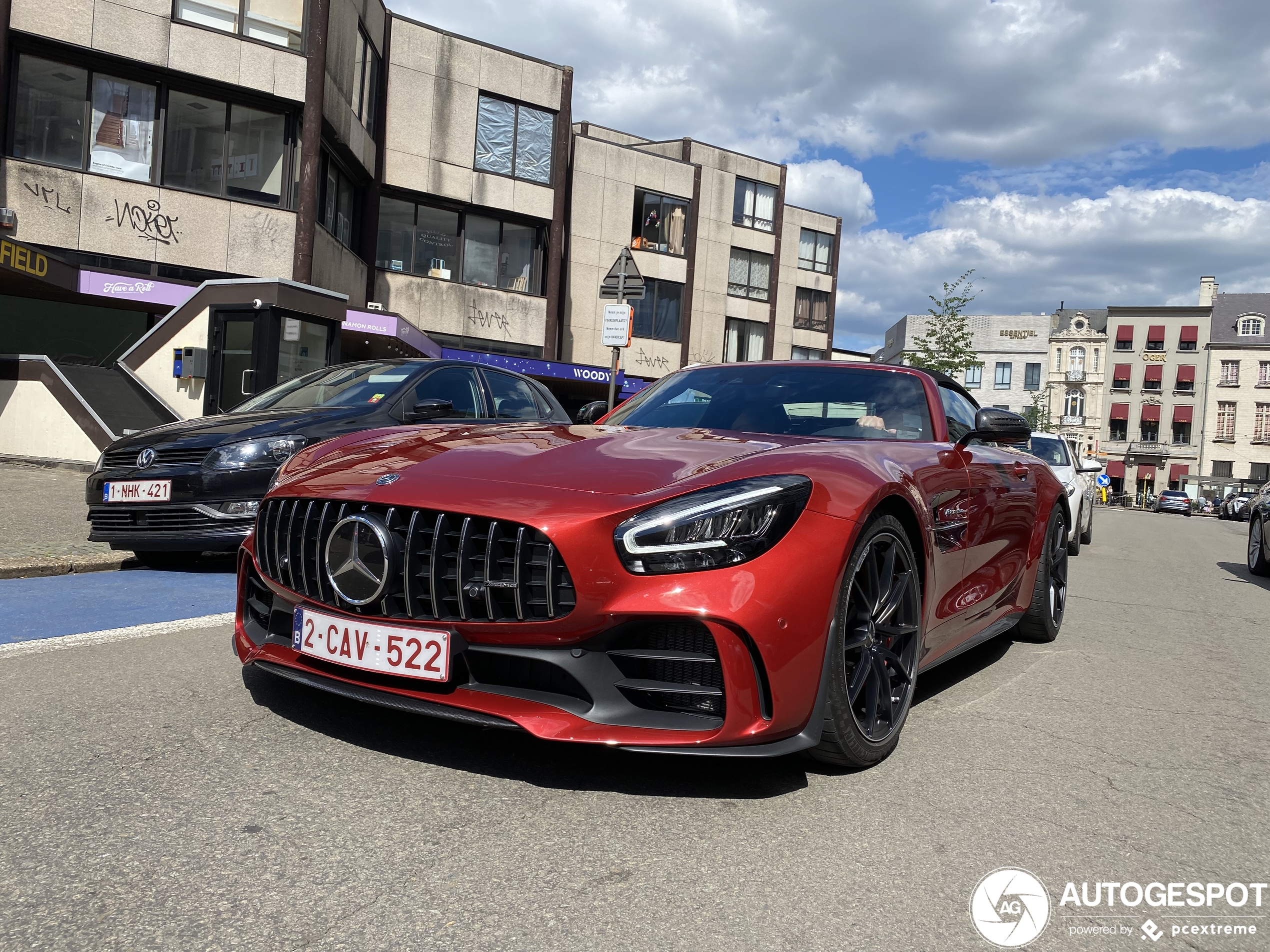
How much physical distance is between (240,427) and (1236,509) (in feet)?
179

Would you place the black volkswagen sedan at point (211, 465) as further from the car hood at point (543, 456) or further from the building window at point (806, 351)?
the building window at point (806, 351)

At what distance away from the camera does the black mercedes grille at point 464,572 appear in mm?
2533

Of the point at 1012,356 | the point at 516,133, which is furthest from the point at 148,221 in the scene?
the point at 1012,356

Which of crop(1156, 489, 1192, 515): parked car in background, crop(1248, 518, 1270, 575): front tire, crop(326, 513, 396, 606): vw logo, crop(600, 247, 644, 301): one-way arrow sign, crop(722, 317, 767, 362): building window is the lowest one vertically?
crop(1156, 489, 1192, 515): parked car in background

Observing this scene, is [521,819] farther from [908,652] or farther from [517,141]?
[517,141]

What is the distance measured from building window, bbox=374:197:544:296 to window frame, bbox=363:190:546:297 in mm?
19

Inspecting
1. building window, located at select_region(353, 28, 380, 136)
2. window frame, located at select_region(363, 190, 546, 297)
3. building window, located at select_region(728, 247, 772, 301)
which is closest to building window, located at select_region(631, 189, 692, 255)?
building window, located at select_region(728, 247, 772, 301)

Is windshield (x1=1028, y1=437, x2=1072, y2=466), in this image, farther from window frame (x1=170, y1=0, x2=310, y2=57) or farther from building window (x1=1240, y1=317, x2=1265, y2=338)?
building window (x1=1240, y1=317, x2=1265, y2=338)

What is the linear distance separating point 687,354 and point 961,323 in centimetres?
992

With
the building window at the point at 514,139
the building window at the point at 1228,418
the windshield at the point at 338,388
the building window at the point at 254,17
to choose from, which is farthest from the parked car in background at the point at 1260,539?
the building window at the point at 1228,418

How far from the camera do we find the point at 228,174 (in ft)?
62.3

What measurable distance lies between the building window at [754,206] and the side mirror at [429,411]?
32.8 m

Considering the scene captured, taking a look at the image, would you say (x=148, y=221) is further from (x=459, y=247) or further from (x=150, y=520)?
(x=150, y=520)

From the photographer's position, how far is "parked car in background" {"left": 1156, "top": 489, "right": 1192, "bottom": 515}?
58062mm
